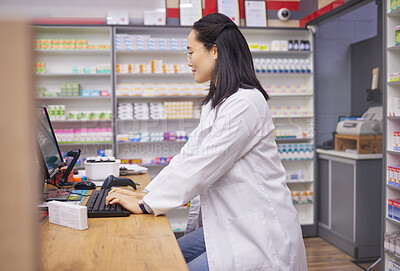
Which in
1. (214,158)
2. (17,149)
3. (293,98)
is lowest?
(214,158)

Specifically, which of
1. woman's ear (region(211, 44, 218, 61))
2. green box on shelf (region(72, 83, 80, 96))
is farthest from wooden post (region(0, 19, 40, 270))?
green box on shelf (region(72, 83, 80, 96))

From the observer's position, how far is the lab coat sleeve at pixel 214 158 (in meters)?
1.36

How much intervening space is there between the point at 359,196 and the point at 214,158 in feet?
9.64

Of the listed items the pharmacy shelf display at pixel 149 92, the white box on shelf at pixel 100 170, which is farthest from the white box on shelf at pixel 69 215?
the pharmacy shelf display at pixel 149 92

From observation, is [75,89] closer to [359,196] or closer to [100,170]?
[100,170]

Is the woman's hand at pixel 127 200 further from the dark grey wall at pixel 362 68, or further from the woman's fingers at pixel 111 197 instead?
the dark grey wall at pixel 362 68

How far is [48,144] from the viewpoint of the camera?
2062 millimetres

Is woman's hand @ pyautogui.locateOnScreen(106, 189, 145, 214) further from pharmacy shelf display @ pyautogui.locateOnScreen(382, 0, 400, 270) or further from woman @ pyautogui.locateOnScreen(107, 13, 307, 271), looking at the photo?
pharmacy shelf display @ pyautogui.locateOnScreen(382, 0, 400, 270)

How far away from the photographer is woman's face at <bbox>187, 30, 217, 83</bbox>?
161 cm

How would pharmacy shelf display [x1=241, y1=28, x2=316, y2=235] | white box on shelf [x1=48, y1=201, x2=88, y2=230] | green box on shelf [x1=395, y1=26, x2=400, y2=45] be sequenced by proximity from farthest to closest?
1. pharmacy shelf display [x1=241, y1=28, x2=316, y2=235]
2. green box on shelf [x1=395, y1=26, x2=400, y2=45]
3. white box on shelf [x1=48, y1=201, x2=88, y2=230]

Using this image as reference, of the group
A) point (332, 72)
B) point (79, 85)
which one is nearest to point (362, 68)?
point (332, 72)

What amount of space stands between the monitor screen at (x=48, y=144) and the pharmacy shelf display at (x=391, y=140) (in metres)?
2.40

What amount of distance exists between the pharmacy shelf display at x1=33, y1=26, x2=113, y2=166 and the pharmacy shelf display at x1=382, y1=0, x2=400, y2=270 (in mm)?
2856

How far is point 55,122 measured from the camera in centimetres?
455
